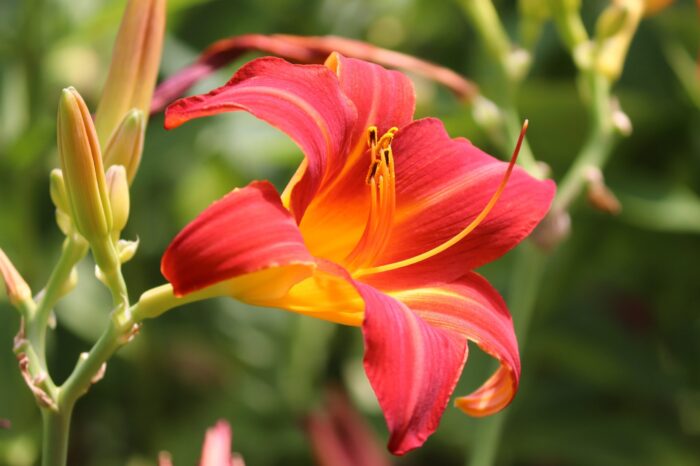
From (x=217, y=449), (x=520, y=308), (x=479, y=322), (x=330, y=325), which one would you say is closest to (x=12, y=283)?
(x=217, y=449)

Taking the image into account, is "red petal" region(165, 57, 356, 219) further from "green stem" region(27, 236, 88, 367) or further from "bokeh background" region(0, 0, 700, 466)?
"bokeh background" region(0, 0, 700, 466)

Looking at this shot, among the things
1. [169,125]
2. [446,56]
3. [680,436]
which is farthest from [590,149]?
[446,56]

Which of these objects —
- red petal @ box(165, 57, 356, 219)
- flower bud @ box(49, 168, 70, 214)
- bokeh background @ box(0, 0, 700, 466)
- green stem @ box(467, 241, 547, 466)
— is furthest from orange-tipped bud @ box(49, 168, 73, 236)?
bokeh background @ box(0, 0, 700, 466)

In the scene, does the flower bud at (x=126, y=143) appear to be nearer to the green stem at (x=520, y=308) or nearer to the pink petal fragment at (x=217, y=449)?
the pink petal fragment at (x=217, y=449)

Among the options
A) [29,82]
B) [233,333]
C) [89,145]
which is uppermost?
[89,145]

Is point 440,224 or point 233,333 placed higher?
point 440,224

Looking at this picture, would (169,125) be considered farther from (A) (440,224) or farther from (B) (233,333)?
(B) (233,333)

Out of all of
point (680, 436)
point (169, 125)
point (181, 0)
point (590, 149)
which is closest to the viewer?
point (169, 125)

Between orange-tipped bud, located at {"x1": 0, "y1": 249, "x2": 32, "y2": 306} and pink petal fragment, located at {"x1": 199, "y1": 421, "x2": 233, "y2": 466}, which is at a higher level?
orange-tipped bud, located at {"x1": 0, "y1": 249, "x2": 32, "y2": 306}
